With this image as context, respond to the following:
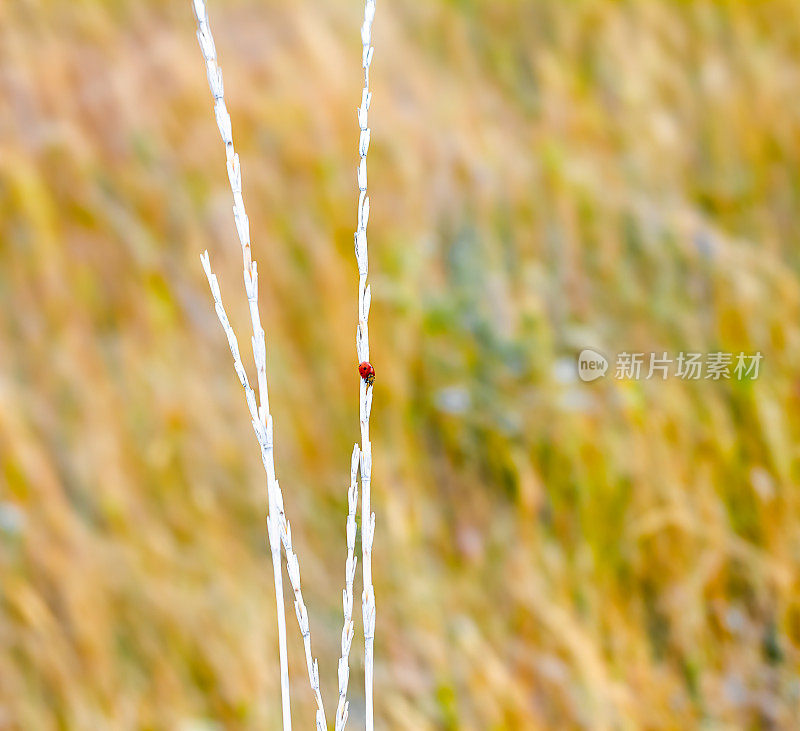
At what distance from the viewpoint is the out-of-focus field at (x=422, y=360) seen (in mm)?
1372

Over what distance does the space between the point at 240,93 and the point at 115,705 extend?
205 cm

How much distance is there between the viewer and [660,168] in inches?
90.4

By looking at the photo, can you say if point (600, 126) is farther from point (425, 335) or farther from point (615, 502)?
point (615, 502)

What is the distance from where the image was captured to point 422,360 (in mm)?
1936

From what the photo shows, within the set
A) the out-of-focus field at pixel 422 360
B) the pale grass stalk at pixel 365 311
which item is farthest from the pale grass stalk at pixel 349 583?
the out-of-focus field at pixel 422 360

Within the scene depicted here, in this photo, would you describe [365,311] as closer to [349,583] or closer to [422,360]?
[349,583]

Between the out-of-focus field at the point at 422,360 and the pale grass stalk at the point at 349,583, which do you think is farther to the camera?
the out-of-focus field at the point at 422,360

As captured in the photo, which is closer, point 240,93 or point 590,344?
point 590,344

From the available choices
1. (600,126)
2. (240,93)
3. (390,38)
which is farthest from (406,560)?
(390,38)

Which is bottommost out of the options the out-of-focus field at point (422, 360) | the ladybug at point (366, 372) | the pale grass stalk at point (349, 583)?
the pale grass stalk at point (349, 583)

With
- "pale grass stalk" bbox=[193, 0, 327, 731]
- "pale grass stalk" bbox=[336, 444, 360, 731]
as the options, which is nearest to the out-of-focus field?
"pale grass stalk" bbox=[336, 444, 360, 731]

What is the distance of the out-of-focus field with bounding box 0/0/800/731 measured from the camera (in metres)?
1.37

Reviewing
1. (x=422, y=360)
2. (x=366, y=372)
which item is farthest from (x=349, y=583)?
(x=422, y=360)

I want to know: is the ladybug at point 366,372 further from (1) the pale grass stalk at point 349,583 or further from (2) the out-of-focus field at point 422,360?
(2) the out-of-focus field at point 422,360
